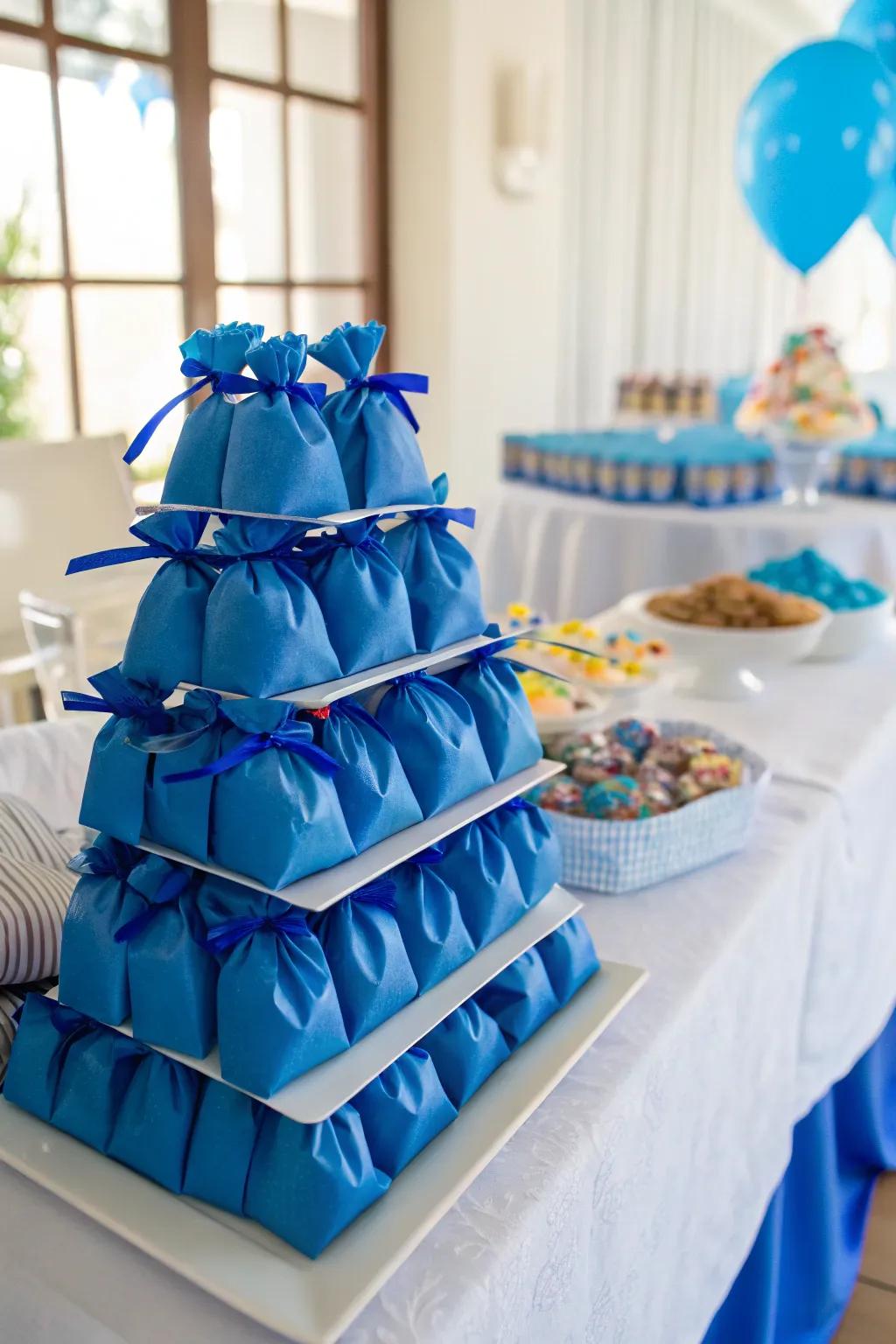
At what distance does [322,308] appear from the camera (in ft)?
12.7

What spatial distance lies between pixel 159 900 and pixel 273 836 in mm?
87

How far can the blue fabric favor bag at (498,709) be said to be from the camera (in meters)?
0.71

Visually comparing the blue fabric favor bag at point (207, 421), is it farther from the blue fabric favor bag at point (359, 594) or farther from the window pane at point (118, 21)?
the window pane at point (118, 21)

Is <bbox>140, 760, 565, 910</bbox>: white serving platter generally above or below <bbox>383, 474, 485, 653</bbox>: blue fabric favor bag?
below

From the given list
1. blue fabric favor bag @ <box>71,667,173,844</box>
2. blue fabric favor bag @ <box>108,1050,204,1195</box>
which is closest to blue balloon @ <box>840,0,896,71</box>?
blue fabric favor bag @ <box>71,667,173,844</box>

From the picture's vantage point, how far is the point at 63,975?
0.62 m

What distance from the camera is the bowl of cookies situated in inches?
55.7

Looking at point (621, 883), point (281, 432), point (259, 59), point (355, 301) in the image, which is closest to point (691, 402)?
point (355, 301)

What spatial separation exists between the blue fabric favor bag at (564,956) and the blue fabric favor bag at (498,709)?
0.38ft

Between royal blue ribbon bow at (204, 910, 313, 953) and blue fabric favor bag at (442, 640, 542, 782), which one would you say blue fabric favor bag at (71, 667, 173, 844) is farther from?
blue fabric favor bag at (442, 640, 542, 782)

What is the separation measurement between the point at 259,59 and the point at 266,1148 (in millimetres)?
3512

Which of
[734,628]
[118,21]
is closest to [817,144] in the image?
[734,628]

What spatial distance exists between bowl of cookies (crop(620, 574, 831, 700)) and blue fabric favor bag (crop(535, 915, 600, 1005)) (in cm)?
72

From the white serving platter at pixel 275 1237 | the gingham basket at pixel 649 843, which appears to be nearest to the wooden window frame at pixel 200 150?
the gingham basket at pixel 649 843
